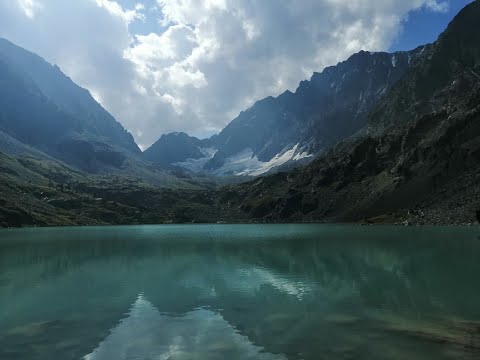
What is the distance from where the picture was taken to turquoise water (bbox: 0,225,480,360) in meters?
26.1

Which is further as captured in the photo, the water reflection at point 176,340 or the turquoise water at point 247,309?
the turquoise water at point 247,309

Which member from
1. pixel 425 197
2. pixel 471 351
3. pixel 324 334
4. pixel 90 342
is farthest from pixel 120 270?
pixel 425 197

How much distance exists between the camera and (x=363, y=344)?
26.1 metres

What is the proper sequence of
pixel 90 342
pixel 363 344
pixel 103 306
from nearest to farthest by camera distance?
pixel 363 344 < pixel 90 342 < pixel 103 306

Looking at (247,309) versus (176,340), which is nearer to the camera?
(176,340)

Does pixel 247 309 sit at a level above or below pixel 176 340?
above

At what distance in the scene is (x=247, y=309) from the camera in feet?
123

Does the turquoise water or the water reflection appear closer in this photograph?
the water reflection

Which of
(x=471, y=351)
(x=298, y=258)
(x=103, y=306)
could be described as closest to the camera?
(x=471, y=351)

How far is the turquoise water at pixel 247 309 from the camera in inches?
1028

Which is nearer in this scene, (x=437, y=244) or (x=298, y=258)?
(x=298, y=258)

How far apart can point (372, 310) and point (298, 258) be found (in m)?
40.0

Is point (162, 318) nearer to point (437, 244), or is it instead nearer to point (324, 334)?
point (324, 334)

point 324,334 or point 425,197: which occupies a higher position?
point 425,197
